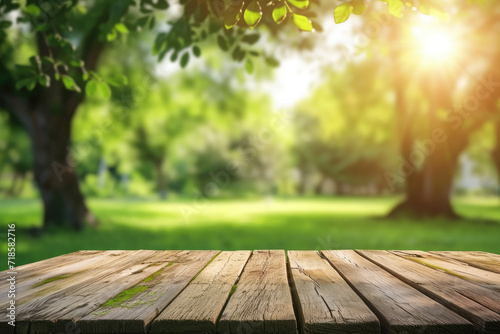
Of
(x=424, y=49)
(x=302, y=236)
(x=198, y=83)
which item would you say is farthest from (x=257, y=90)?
(x=302, y=236)

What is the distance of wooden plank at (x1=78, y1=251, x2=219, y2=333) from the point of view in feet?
4.86

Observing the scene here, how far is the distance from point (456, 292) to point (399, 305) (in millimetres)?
369

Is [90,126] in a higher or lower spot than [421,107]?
lower

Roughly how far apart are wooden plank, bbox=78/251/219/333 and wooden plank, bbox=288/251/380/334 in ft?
1.66

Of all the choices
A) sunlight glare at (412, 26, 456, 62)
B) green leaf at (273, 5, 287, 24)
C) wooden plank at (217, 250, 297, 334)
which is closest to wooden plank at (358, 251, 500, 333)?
wooden plank at (217, 250, 297, 334)

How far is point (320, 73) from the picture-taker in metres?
18.1

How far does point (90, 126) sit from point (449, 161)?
13.8 m

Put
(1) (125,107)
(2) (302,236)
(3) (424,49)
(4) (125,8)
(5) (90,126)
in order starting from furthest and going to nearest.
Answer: (5) (90,126) → (1) (125,107) → (3) (424,49) → (2) (302,236) → (4) (125,8)

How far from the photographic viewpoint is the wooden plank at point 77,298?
5.00 feet

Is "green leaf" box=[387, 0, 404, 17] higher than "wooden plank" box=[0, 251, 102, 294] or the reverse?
higher

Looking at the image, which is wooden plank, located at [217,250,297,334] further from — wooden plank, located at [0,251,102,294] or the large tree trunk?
the large tree trunk

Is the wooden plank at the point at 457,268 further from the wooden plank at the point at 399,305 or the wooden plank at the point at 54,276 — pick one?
the wooden plank at the point at 54,276

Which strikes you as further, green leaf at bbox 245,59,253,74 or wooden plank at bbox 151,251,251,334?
green leaf at bbox 245,59,253,74

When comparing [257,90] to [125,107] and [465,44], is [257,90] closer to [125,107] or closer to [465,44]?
[125,107]
